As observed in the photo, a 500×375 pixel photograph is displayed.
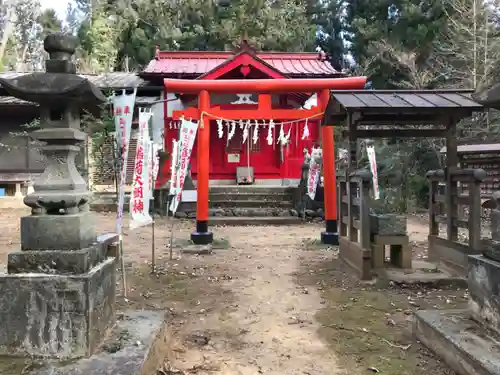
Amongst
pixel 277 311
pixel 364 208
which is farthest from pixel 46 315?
pixel 364 208

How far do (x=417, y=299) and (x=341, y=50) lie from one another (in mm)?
26789

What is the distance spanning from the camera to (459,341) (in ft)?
11.4

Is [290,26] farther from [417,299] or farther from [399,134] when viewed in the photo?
[417,299]

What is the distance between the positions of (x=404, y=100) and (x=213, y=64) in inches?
456

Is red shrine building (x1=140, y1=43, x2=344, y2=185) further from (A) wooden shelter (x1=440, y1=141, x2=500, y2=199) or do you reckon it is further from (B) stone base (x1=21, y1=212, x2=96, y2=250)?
(B) stone base (x1=21, y1=212, x2=96, y2=250)

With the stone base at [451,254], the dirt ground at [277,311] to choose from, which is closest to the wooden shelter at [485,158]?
the dirt ground at [277,311]

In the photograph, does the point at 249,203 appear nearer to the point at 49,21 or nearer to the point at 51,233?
the point at 51,233

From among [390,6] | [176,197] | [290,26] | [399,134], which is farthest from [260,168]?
[390,6]

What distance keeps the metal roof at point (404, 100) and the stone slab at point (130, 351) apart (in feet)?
12.8

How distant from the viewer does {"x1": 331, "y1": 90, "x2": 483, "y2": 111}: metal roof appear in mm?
6285

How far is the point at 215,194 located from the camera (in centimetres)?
1466

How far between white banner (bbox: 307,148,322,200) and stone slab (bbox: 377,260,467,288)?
6.33 m

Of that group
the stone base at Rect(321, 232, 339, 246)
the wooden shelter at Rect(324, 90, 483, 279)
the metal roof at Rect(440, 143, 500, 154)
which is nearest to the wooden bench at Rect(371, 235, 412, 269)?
the wooden shelter at Rect(324, 90, 483, 279)

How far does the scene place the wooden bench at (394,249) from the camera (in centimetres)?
652
